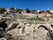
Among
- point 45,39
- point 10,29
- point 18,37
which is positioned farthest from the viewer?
point 10,29

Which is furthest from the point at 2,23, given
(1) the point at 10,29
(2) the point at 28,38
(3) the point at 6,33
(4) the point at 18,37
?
(2) the point at 28,38

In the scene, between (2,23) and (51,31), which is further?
(2,23)

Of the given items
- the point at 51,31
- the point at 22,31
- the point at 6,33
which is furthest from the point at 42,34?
the point at 6,33

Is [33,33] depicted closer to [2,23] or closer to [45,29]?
[45,29]

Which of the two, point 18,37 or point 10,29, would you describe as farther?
point 10,29

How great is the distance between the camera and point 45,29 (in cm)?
1938

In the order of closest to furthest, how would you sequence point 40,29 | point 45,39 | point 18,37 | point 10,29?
point 45,39 < point 18,37 < point 40,29 < point 10,29

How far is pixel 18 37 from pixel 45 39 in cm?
309

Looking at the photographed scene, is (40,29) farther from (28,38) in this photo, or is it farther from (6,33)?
(6,33)

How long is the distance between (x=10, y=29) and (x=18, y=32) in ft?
6.31

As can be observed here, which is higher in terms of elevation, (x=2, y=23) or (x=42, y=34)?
(x=2, y=23)

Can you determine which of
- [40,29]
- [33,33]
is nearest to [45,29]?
[40,29]

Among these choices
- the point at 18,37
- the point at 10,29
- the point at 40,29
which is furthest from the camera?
the point at 10,29

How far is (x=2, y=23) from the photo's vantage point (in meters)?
22.3
